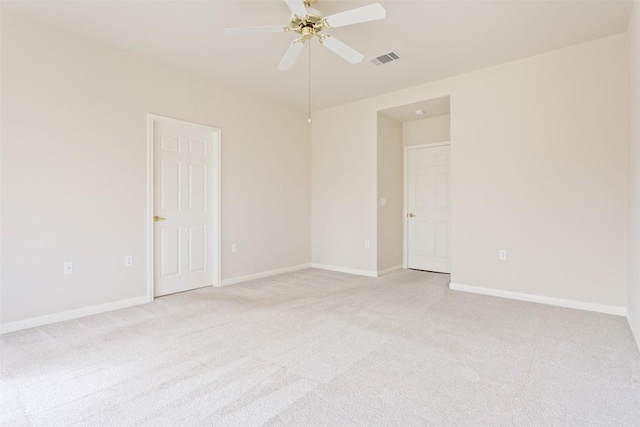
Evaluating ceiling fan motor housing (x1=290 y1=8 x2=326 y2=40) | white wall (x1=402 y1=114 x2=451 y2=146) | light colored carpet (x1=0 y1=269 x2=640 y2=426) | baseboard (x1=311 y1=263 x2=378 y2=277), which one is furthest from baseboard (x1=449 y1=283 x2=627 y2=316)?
ceiling fan motor housing (x1=290 y1=8 x2=326 y2=40)

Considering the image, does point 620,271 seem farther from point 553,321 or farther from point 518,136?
point 518,136

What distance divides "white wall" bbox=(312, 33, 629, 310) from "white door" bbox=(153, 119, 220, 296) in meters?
2.88

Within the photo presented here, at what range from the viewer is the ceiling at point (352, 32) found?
269 cm

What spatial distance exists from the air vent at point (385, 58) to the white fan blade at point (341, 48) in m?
0.84

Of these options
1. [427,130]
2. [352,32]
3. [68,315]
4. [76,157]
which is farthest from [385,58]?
[68,315]

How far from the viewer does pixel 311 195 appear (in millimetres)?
5801

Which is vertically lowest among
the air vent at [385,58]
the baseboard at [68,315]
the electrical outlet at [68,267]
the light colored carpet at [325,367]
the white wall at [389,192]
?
the light colored carpet at [325,367]

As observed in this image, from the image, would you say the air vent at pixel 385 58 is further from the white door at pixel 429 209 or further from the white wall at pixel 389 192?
the white door at pixel 429 209

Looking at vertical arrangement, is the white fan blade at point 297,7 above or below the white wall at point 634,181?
above

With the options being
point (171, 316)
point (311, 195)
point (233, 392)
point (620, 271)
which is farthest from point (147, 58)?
point (620, 271)

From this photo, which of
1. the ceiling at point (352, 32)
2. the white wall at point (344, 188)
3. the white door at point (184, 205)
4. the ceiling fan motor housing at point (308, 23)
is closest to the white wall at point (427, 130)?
the white wall at point (344, 188)

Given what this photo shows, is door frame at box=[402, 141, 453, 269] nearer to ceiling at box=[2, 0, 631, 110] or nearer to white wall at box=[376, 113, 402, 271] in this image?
white wall at box=[376, 113, 402, 271]

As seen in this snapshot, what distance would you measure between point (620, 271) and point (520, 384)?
7.05ft

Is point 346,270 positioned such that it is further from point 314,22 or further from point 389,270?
point 314,22
